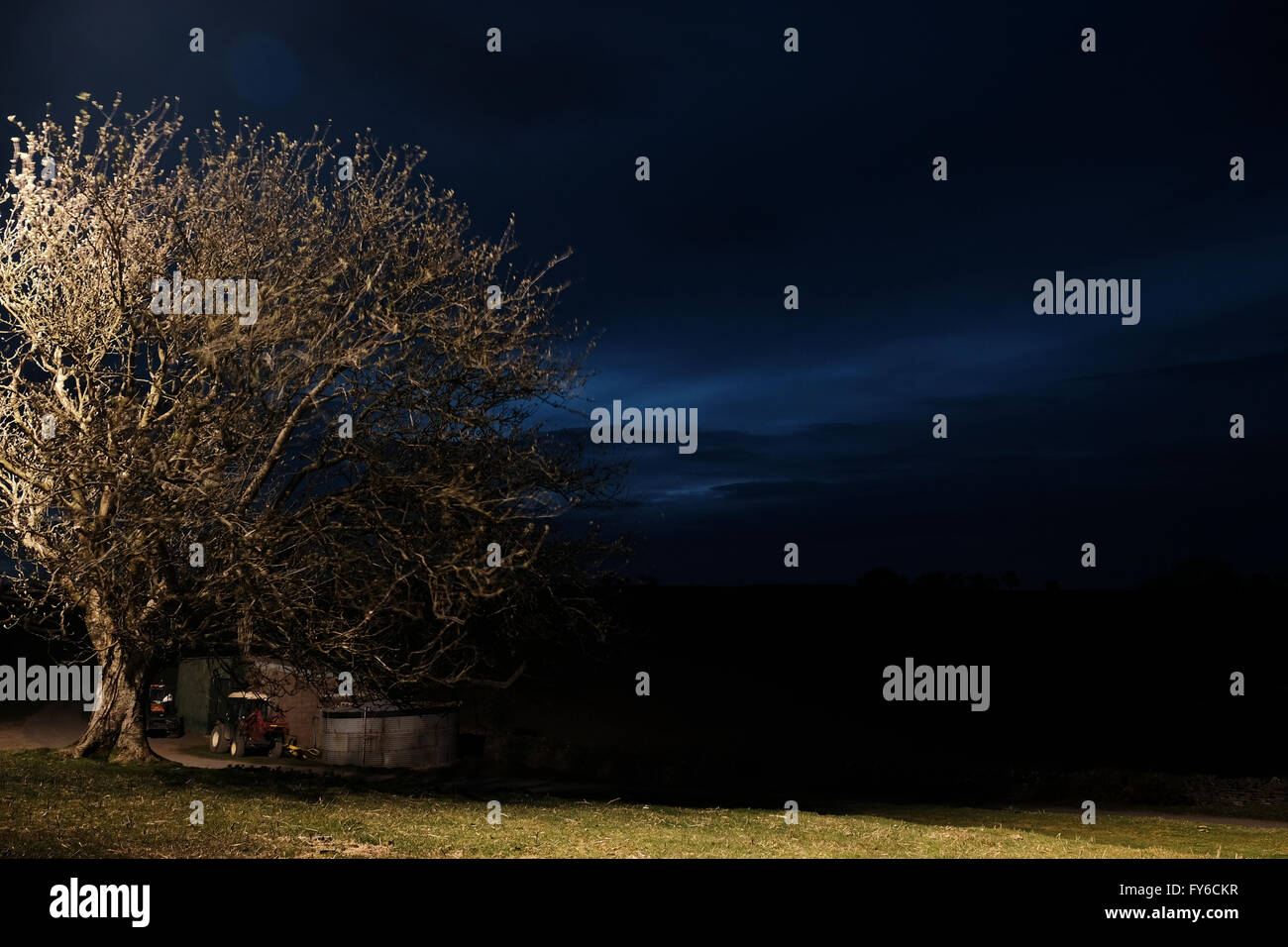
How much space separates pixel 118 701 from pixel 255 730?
588 inches

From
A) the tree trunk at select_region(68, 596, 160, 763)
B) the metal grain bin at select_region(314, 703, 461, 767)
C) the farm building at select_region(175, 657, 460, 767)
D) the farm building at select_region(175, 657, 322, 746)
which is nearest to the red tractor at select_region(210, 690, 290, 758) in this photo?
the farm building at select_region(175, 657, 322, 746)

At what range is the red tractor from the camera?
36281 mm

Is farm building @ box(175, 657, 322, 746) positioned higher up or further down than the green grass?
further down

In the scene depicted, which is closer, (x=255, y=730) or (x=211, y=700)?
(x=255, y=730)

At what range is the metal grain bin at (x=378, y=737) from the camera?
114ft

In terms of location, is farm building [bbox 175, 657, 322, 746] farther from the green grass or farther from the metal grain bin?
the green grass

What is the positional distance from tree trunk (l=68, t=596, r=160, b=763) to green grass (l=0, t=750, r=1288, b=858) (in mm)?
954

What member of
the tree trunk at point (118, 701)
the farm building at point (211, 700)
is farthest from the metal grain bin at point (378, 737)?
the tree trunk at point (118, 701)

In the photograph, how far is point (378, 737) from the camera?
115 ft

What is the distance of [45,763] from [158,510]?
5.31 meters

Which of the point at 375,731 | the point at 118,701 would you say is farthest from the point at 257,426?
the point at 375,731

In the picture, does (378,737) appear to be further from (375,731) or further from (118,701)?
(118,701)

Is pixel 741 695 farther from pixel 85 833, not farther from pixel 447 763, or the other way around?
pixel 85 833

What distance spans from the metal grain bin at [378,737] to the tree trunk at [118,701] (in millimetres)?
12588
